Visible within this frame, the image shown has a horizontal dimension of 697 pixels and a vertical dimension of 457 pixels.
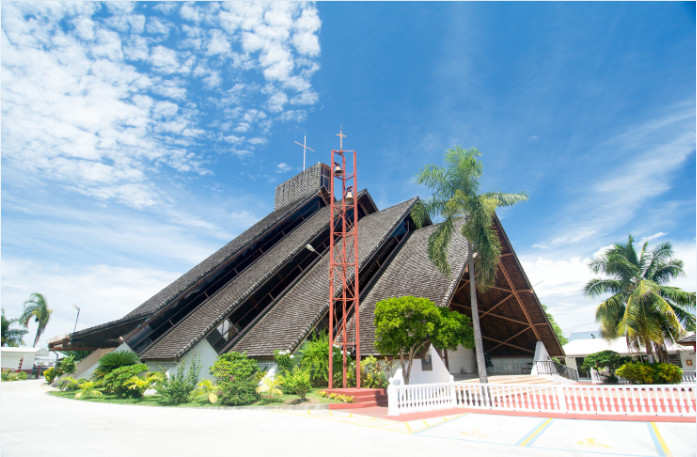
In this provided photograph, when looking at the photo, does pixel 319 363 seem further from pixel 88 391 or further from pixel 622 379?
pixel 622 379

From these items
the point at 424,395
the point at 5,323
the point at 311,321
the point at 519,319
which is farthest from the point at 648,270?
the point at 5,323

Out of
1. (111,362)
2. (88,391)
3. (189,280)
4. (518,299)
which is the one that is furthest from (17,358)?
(518,299)

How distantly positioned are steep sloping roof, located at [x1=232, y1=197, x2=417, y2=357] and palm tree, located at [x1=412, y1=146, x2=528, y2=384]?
5.41 metres

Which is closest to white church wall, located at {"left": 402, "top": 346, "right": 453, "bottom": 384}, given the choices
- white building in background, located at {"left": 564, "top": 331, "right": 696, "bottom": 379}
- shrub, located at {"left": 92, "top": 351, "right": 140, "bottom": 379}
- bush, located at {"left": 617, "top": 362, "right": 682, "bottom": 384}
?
bush, located at {"left": 617, "top": 362, "right": 682, "bottom": 384}

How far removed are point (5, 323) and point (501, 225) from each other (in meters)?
60.0

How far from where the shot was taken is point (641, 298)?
63.6ft

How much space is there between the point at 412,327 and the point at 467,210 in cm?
560

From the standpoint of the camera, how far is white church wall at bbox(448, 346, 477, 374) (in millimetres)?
24078

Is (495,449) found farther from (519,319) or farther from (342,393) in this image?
(519,319)

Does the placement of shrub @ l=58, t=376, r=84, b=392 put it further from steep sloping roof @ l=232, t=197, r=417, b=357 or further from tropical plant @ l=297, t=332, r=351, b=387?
tropical plant @ l=297, t=332, r=351, b=387

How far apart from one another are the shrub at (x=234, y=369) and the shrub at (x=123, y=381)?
3.38 metres

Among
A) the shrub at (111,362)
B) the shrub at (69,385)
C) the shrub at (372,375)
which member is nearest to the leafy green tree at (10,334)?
the shrub at (69,385)

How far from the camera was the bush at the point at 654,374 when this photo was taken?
17500 mm

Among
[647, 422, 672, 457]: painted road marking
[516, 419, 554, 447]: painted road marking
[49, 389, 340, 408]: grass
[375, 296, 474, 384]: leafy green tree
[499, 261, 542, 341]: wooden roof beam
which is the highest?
[499, 261, 542, 341]: wooden roof beam
